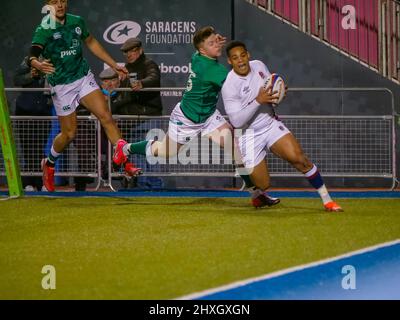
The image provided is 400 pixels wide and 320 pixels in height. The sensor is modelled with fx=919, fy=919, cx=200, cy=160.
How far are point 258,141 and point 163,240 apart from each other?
8.70 feet

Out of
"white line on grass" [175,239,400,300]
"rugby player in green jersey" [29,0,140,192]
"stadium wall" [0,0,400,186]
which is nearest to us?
"white line on grass" [175,239,400,300]

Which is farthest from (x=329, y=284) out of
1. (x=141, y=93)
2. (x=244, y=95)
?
(x=141, y=93)

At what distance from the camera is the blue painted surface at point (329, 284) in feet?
19.6

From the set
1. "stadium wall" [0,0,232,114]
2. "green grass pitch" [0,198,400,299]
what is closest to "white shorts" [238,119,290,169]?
"green grass pitch" [0,198,400,299]

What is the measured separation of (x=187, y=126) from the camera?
11.0 m

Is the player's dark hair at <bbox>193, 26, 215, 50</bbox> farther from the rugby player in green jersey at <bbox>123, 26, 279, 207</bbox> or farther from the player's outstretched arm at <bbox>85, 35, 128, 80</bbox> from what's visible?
the player's outstretched arm at <bbox>85, 35, 128, 80</bbox>

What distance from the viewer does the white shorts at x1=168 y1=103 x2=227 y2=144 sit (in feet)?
36.1

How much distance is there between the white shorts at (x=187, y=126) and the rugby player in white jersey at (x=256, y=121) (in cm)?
41

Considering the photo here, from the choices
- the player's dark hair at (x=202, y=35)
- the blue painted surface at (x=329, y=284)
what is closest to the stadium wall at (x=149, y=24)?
the player's dark hair at (x=202, y=35)

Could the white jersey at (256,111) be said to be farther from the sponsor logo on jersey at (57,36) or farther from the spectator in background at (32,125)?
the spectator in background at (32,125)

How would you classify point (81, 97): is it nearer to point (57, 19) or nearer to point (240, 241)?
point (57, 19)

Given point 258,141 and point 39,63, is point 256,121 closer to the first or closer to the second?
point 258,141
